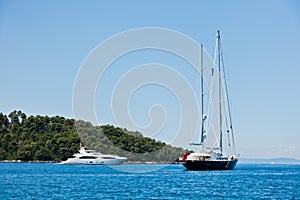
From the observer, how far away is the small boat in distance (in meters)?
181

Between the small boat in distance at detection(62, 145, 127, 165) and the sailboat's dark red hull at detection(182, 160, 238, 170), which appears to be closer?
the sailboat's dark red hull at detection(182, 160, 238, 170)

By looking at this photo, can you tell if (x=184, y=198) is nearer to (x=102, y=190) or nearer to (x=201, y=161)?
(x=102, y=190)

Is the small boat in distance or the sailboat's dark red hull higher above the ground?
the small boat in distance

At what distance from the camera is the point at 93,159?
183m

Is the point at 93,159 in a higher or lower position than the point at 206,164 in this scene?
higher

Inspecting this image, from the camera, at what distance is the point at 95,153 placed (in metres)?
187

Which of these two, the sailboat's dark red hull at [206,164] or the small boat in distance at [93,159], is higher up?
the small boat in distance at [93,159]

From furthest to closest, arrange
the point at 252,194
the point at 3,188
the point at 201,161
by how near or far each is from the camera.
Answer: the point at 201,161, the point at 3,188, the point at 252,194

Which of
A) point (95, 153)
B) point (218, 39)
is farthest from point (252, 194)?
point (95, 153)

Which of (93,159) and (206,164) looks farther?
(93,159)

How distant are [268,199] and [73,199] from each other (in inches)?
822

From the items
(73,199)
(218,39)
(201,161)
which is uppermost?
(218,39)

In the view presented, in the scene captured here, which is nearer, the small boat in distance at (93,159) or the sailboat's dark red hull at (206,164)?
the sailboat's dark red hull at (206,164)

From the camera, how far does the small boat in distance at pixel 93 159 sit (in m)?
181
